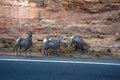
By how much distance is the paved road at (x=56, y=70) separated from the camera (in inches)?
222

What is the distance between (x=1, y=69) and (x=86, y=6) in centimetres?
1507

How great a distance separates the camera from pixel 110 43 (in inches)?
706

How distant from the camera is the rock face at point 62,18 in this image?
19750 millimetres

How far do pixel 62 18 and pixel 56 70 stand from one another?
47.6 ft

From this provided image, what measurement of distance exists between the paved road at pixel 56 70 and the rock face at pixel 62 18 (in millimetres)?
13039

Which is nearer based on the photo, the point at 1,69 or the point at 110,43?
the point at 1,69

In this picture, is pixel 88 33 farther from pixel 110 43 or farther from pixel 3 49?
pixel 3 49

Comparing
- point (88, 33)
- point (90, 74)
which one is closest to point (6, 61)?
point (90, 74)

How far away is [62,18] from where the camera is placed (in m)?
20.3

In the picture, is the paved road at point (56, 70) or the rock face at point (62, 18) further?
the rock face at point (62, 18)

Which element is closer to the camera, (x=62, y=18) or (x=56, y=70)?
(x=56, y=70)

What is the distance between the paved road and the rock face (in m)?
13.0

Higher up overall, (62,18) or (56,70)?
(62,18)

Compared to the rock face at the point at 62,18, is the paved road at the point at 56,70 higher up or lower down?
lower down
